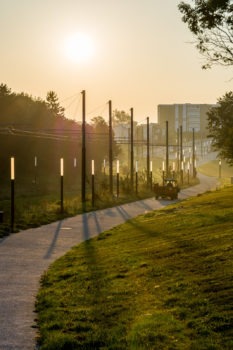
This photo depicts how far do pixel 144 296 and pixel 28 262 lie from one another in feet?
18.5

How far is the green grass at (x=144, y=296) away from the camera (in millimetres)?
8281

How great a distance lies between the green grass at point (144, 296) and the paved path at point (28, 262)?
254 mm

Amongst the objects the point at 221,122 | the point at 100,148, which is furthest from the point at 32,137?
the point at 221,122

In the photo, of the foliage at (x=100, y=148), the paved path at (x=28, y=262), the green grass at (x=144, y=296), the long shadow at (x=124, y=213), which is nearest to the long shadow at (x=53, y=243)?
the paved path at (x=28, y=262)

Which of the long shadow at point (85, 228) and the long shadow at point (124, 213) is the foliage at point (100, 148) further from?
the long shadow at point (85, 228)

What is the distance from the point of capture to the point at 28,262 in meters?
15.7

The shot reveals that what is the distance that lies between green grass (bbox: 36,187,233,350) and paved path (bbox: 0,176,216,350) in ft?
0.83

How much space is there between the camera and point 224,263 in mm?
12148

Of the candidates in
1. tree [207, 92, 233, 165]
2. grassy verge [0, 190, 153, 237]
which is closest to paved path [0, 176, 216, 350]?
grassy verge [0, 190, 153, 237]

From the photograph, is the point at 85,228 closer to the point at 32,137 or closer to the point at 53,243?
the point at 53,243

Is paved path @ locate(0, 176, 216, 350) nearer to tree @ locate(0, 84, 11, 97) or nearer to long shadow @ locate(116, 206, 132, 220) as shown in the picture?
long shadow @ locate(116, 206, 132, 220)

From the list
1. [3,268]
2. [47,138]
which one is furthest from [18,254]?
[47,138]

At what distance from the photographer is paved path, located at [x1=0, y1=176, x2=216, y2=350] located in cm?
889

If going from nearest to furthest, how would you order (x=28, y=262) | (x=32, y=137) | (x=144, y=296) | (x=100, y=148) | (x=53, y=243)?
1. (x=144, y=296)
2. (x=28, y=262)
3. (x=53, y=243)
4. (x=32, y=137)
5. (x=100, y=148)
